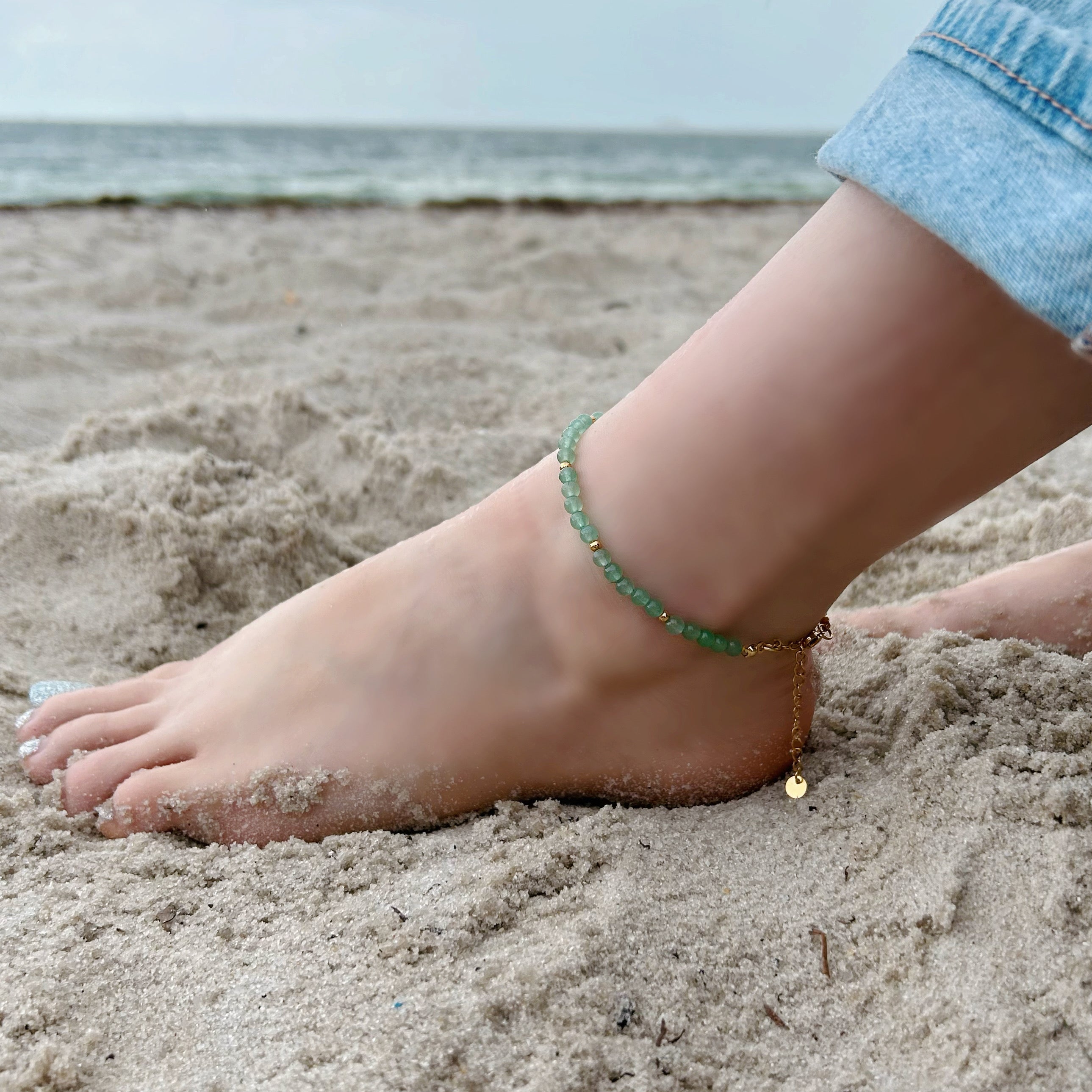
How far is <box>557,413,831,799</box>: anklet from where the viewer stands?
2.26 feet

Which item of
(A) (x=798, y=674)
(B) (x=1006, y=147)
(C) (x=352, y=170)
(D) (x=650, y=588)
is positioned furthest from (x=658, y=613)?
(C) (x=352, y=170)

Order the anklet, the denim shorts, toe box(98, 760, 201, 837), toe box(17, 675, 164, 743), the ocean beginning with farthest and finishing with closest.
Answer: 1. the ocean
2. toe box(17, 675, 164, 743)
3. toe box(98, 760, 201, 837)
4. the anklet
5. the denim shorts

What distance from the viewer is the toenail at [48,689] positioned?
0.96m

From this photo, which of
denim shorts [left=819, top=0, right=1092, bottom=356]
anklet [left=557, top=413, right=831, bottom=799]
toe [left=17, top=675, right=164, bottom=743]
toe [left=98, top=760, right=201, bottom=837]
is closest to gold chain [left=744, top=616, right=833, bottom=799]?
anklet [left=557, top=413, right=831, bottom=799]

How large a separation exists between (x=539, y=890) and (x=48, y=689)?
0.62 metres

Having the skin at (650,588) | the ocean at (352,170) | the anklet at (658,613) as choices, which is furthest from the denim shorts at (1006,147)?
the ocean at (352,170)

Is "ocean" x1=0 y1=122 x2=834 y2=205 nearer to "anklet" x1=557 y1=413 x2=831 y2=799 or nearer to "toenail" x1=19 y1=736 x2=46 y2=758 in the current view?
"anklet" x1=557 y1=413 x2=831 y2=799

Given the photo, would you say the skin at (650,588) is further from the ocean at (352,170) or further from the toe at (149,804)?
the ocean at (352,170)

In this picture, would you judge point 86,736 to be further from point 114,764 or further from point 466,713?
point 466,713

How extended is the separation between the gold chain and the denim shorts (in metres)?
0.35

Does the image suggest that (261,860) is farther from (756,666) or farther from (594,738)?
(756,666)

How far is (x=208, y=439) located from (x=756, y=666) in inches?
39.9

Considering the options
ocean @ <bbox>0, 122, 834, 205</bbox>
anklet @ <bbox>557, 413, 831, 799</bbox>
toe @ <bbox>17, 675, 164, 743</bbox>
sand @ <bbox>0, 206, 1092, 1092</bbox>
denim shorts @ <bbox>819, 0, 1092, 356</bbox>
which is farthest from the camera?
ocean @ <bbox>0, 122, 834, 205</bbox>

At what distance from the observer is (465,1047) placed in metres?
0.53
